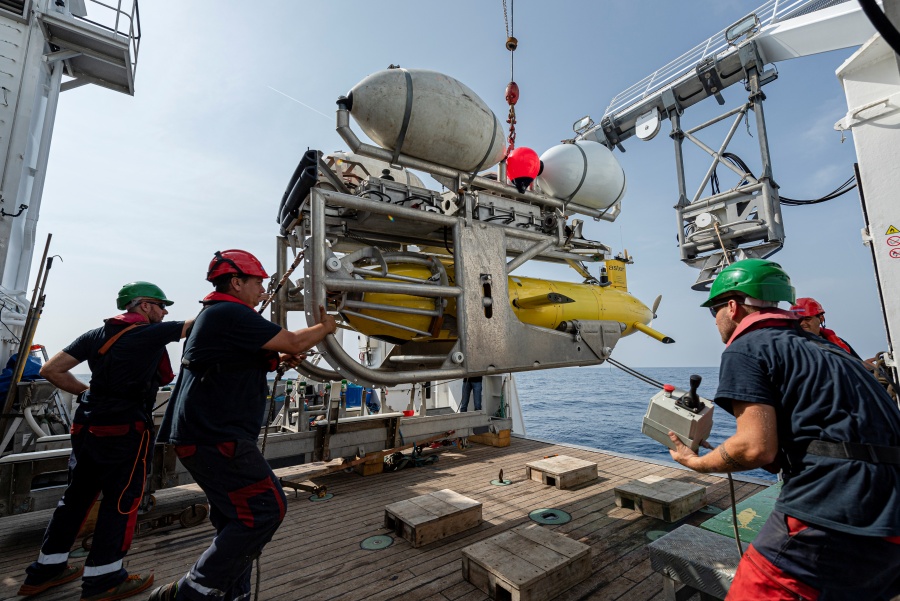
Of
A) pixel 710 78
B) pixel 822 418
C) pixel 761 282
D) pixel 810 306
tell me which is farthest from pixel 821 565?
pixel 710 78

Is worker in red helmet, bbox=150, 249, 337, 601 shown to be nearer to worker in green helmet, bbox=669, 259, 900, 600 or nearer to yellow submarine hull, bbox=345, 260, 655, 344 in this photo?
yellow submarine hull, bbox=345, 260, 655, 344

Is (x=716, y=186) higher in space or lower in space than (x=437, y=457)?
higher

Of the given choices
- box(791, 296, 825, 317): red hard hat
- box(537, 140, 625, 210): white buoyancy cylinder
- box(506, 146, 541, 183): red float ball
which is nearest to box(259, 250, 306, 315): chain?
box(506, 146, 541, 183): red float ball

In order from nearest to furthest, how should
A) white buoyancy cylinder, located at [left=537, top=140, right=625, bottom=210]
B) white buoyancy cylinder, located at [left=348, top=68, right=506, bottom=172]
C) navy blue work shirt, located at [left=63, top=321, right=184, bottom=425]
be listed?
navy blue work shirt, located at [left=63, top=321, right=184, bottom=425]
white buoyancy cylinder, located at [left=348, top=68, right=506, bottom=172]
white buoyancy cylinder, located at [left=537, top=140, right=625, bottom=210]

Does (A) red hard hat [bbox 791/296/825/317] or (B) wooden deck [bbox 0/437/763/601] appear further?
(A) red hard hat [bbox 791/296/825/317]

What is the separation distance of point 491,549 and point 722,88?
11797 millimetres

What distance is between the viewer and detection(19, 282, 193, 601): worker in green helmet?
2.78 meters

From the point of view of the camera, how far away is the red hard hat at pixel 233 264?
250 cm

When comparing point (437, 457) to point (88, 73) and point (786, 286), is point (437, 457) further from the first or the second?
point (88, 73)

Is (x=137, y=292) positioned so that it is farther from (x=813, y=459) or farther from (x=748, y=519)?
(x=748, y=519)

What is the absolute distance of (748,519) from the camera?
10.3 ft

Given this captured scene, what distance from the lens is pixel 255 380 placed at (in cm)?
237

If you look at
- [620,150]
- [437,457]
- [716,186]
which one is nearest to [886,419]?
[437,457]

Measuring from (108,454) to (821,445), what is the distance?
4147mm
